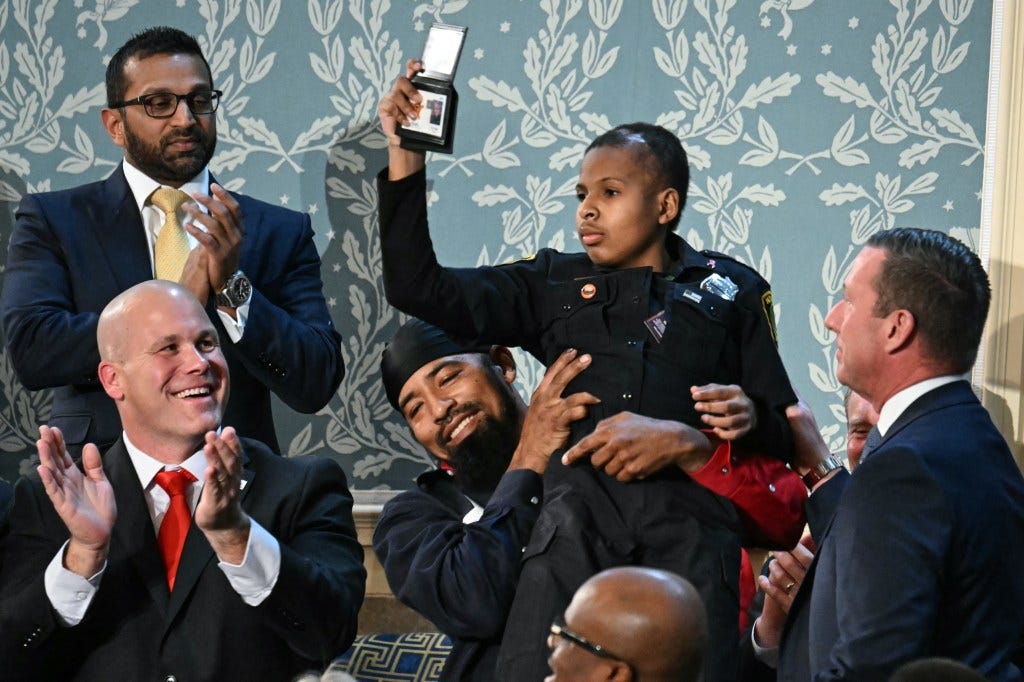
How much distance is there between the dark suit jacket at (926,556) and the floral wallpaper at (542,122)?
5.19ft

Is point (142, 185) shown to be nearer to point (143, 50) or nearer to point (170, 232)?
point (170, 232)

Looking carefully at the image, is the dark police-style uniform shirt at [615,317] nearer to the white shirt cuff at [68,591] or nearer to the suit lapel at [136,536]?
the suit lapel at [136,536]

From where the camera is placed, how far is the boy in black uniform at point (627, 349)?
2.82 meters

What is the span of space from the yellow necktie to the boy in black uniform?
2.65 feet

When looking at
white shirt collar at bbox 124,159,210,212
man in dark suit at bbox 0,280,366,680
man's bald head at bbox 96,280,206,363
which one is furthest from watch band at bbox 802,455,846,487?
white shirt collar at bbox 124,159,210,212

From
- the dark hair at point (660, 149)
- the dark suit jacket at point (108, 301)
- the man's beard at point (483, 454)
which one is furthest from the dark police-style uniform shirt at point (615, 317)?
the dark suit jacket at point (108, 301)

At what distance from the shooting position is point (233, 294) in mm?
3328

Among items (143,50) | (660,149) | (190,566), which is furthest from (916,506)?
(143,50)

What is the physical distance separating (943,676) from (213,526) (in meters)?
1.44

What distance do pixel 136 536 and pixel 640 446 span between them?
0.96m

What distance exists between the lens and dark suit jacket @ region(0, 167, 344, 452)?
333cm

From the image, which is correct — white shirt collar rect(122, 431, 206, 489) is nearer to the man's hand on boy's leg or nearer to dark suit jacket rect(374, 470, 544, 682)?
dark suit jacket rect(374, 470, 544, 682)

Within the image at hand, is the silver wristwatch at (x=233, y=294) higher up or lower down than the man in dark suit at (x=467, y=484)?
higher up

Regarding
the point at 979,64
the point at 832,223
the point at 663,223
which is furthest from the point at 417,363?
the point at 979,64
